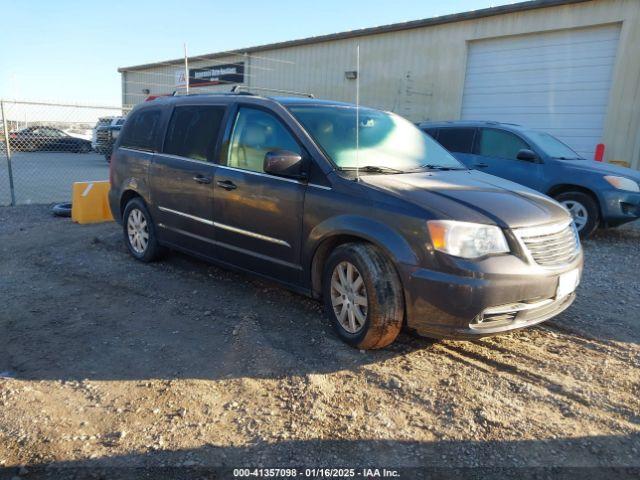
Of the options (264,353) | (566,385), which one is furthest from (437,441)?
(264,353)

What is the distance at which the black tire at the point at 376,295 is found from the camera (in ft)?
10.9

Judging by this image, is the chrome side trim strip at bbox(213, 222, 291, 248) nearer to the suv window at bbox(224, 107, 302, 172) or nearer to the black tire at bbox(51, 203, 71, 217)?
the suv window at bbox(224, 107, 302, 172)

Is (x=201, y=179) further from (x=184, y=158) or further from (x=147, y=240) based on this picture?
(x=147, y=240)

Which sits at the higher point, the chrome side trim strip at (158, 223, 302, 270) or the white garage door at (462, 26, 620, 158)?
the white garage door at (462, 26, 620, 158)

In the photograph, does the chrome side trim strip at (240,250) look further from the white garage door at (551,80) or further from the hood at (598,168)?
the white garage door at (551,80)

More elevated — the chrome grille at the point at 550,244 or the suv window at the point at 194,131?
the suv window at the point at 194,131

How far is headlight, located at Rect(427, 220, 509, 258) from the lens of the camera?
10.2 ft

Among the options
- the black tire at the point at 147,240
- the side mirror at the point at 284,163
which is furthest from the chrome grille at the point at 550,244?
the black tire at the point at 147,240

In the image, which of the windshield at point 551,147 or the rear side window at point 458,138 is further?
the rear side window at point 458,138

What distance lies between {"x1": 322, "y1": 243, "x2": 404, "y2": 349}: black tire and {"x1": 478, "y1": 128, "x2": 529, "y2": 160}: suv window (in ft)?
17.7

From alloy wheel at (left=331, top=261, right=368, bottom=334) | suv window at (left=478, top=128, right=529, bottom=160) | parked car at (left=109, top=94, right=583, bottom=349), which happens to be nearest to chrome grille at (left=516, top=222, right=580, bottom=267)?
parked car at (left=109, top=94, right=583, bottom=349)

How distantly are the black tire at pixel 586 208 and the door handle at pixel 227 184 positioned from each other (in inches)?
210

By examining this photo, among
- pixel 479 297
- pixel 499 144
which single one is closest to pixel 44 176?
pixel 499 144

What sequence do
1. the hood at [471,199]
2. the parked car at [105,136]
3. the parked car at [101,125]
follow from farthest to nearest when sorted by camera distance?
the parked car at [101,125]
the parked car at [105,136]
the hood at [471,199]
